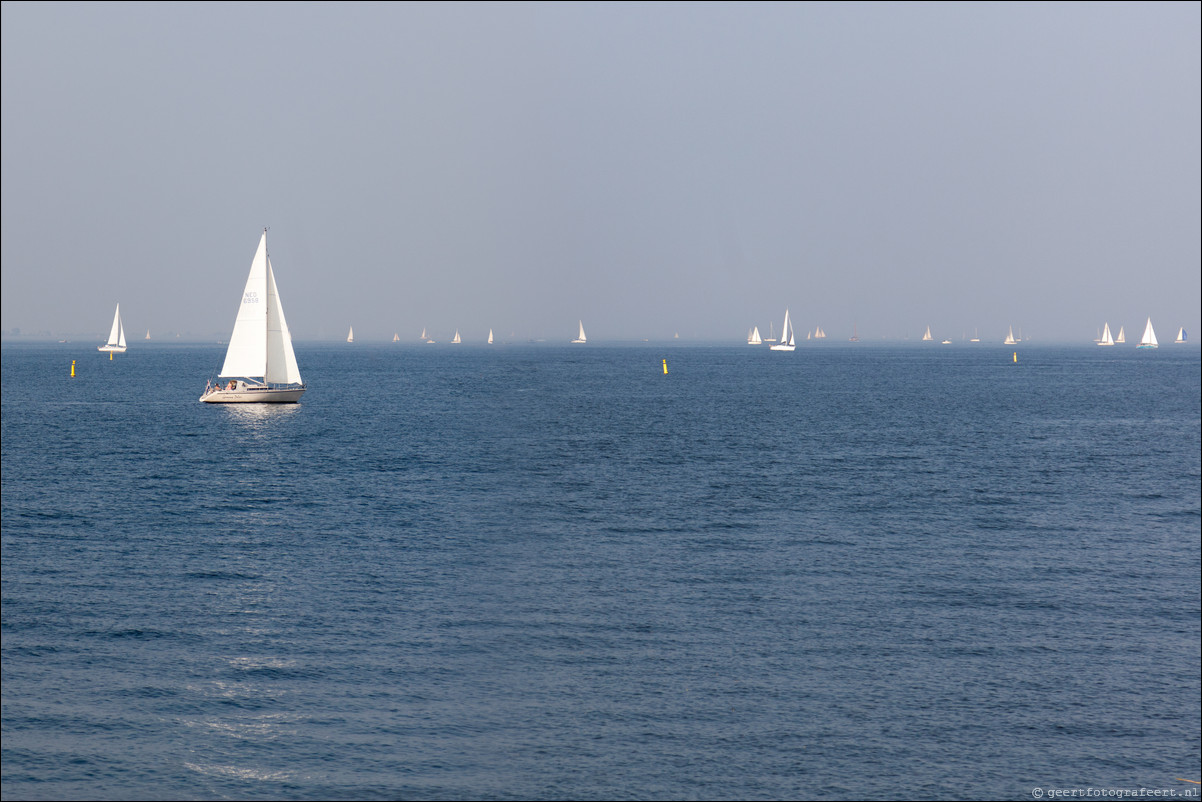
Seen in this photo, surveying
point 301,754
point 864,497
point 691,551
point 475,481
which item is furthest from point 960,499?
point 301,754

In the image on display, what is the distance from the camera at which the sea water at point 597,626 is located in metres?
26.6

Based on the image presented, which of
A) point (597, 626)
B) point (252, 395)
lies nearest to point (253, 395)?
point (252, 395)

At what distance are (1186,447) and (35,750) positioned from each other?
100148 millimetres

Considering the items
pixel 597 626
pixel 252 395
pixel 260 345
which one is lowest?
pixel 597 626

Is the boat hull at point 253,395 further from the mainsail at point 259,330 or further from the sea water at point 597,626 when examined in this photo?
the sea water at point 597,626

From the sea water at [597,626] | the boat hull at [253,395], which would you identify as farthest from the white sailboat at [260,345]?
the sea water at [597,626]

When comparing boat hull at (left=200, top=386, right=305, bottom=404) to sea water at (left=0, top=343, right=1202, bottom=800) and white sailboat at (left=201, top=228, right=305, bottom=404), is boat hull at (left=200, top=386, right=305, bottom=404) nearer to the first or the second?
white sailboat at (left=201, top=228, right=305, bottom=404)

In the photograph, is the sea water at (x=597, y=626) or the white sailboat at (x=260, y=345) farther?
the white sailboat at (x=260, y=345)

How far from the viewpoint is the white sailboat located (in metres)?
118

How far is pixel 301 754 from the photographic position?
88.3 feet

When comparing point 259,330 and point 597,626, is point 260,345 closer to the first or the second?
point 259,330

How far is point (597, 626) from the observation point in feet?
126

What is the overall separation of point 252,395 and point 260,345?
7619 mm

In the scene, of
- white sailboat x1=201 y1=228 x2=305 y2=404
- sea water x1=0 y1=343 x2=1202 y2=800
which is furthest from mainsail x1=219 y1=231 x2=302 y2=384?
sea water x1=0 y1=343 x2=1202 y2=800
